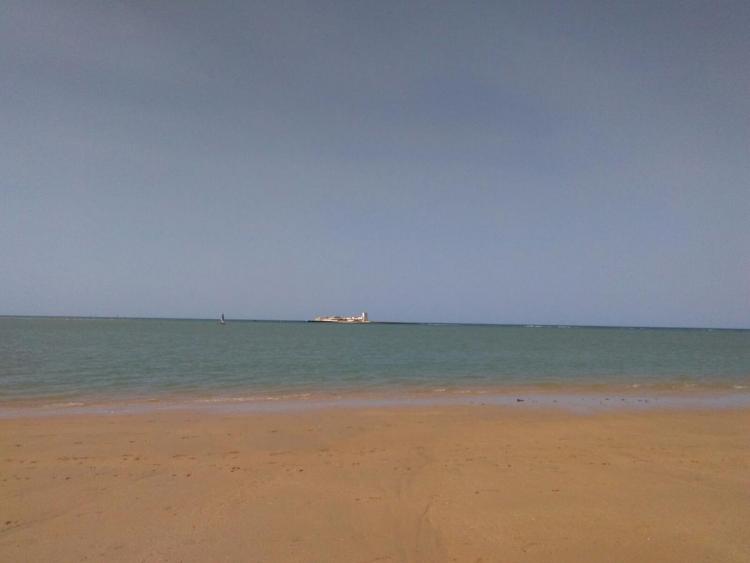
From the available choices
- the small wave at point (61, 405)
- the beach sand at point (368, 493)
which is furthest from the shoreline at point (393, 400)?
the beach sand at point (368, 493)

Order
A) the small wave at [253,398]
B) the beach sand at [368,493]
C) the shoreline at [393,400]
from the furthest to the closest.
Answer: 1. the small wave at [253,398]
2. the shoreline at [393,400]
3. the beach sand at [368,493]

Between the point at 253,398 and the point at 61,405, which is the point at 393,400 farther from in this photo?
the point at 61,405

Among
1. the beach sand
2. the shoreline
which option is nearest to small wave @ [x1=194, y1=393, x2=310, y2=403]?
the shoreline

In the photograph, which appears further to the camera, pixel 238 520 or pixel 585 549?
pixel 238 520

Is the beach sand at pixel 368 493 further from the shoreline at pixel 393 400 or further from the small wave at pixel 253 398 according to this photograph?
the small wave at pixel 253 398

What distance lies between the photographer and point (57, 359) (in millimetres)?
29359

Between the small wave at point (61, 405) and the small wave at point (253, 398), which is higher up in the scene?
the small wave at point (61, 405)

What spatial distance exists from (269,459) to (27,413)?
941 centimetres

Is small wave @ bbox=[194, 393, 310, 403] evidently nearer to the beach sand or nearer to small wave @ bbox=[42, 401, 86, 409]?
small wave @ bbox=[42, 401, 86, 409]

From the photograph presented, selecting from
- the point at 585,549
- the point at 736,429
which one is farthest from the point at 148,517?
the point at 736,429

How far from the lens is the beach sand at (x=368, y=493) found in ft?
17.1

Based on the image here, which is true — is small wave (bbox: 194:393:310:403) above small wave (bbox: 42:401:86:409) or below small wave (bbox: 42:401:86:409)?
below

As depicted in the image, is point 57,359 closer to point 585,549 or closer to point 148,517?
point 148,517

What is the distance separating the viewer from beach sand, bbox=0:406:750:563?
5.22 metres
